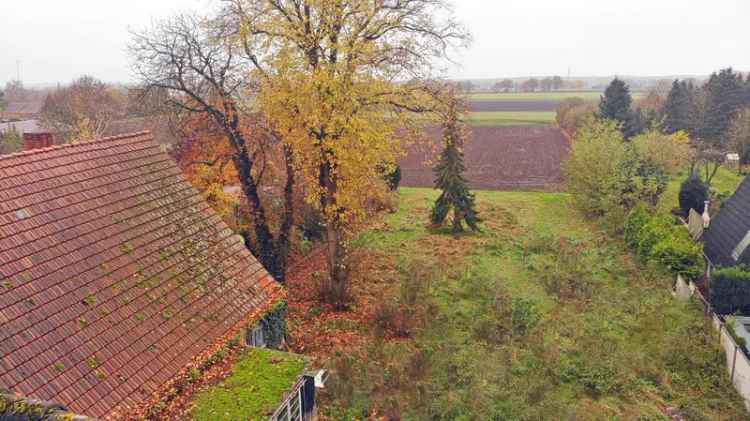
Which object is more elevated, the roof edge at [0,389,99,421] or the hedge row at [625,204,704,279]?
the roof edge at [0,389,99,421]

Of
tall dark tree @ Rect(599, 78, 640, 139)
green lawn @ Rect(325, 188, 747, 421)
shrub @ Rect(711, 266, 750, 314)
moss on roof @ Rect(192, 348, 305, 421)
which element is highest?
tall dark tree @ Rect(599, 78, 640, 139)

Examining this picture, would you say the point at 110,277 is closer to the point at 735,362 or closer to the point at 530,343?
the point at 530,343

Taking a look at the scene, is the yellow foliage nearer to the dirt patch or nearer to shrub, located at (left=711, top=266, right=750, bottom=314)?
shrub, located at (left=711, top=266, right=750, bottom=314)

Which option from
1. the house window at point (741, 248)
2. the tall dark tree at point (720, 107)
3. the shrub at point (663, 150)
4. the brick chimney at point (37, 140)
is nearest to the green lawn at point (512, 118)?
the tall dark tree at point (720, 107)

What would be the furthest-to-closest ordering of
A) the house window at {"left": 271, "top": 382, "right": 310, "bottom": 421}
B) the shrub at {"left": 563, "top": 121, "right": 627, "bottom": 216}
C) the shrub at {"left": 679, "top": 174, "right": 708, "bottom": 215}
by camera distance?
the shrub at {"left": 679, "top": 174, "right": 708, "bottom": 215} → the shrub at {"left": 563, "top": 121, "right": 627, "bottom": 216} → the house window at {"left": 271, "top": 382, "right": 310, "bottom": 421}

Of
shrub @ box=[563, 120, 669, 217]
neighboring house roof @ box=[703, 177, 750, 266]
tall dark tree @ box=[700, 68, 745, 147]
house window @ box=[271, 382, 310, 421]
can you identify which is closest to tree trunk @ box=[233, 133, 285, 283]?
house window @ box=[271, 382, 310, 421]

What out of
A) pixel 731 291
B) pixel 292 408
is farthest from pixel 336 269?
pixel 731 291
